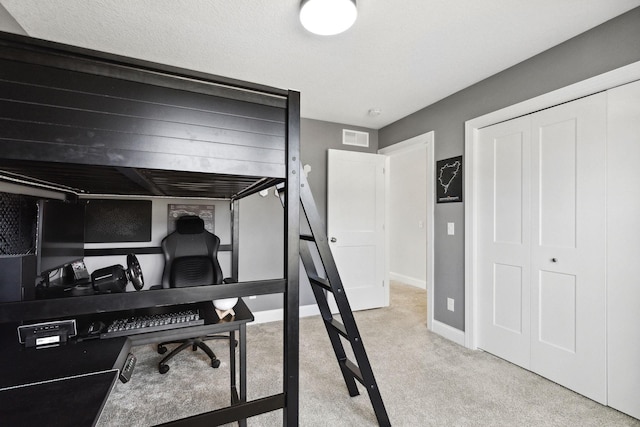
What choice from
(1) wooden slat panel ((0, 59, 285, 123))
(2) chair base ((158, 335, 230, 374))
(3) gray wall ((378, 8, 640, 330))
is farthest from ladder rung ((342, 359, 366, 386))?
(3) gray wall ((378, 8, 640, 330))

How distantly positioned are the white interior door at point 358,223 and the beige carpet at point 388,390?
40.4 inches

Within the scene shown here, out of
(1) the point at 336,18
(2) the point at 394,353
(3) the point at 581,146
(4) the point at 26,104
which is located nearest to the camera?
(4) the point at 26,104

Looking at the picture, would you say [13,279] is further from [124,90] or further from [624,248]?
[624,248]

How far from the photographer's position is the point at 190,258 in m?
2.87

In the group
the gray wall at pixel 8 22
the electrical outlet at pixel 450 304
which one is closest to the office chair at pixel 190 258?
the gray wall at pixel 8 22

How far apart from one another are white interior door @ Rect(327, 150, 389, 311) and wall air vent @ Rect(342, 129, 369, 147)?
22 cm

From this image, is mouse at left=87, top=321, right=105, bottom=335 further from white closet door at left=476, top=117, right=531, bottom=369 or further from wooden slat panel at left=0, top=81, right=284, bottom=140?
white closet door at left=476, top=117, right=531, bottom=369

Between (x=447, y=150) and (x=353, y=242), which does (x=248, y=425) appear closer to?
(x=353, y=242)

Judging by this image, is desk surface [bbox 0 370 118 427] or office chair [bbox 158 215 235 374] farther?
office chair [bbox 158 215 235 374]

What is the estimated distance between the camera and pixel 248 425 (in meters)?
1.81

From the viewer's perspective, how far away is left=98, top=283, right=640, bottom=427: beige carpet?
188 centimetres

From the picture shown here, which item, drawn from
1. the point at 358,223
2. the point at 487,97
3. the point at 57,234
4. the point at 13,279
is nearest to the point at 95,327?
the point at 13,279

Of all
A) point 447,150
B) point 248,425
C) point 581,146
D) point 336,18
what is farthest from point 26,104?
point 447,150

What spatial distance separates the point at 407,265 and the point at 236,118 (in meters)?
5.19
